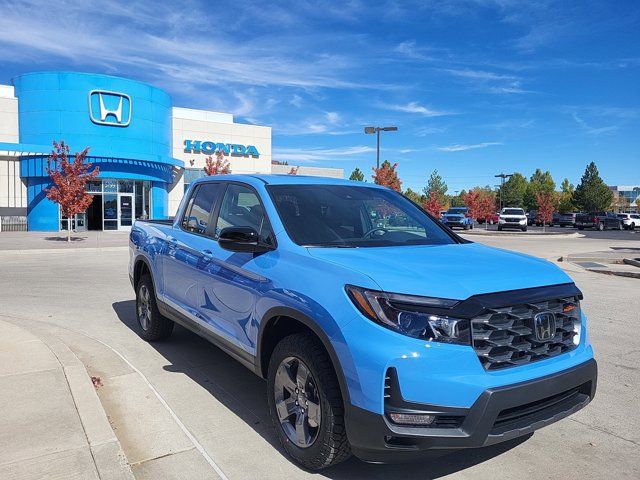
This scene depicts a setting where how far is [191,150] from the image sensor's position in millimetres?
38375

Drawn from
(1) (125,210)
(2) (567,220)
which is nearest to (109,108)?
(1) (125,210)

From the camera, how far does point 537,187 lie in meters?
99.1

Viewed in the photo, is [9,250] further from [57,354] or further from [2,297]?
[57,354]

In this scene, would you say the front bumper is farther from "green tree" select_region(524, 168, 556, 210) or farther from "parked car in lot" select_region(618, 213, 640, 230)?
"green tree" select_region(524, 168, 556, 210)

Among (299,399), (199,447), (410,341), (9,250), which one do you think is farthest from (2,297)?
(9,250)

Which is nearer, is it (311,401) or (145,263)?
(311,401)

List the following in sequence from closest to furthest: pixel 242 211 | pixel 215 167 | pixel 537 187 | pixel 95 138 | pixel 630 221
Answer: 1. pixel 242 211
2. pixel 95 138
3. pixel 215 167
4. pixel 630 221
5. pixel 537 187

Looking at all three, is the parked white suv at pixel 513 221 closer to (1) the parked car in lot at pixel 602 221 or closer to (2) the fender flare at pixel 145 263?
(1) the parked car in lot at pixel 602 221

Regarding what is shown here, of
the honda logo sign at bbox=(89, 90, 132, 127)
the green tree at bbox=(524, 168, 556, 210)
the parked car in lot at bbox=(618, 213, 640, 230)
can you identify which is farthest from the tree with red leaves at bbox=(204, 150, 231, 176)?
the green tree at bbox=(524, 168, 556, 210)

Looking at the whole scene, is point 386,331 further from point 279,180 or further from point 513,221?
point 513,221

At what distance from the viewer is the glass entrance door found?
32062 millimetres

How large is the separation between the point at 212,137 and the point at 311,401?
38064 mm

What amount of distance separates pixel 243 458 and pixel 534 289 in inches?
82.7

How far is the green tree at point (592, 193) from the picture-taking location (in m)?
75.8
